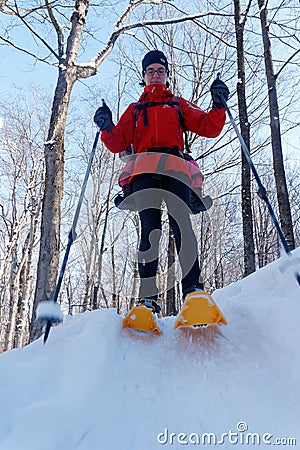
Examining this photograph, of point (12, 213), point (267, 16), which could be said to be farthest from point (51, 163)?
point (12, 213)

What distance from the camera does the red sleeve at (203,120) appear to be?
255 cm

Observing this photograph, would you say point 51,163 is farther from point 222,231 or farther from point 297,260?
point 222,231

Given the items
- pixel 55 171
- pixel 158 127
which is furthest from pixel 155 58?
pixel 55 171

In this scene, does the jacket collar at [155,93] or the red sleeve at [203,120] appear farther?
the jacket collar at [155,93]

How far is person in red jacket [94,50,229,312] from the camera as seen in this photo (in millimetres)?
2479

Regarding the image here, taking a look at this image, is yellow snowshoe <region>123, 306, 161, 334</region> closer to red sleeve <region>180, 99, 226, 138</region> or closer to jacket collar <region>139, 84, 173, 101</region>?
red sleeve <region>180, 99, 226, 138</region>

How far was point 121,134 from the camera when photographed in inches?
107

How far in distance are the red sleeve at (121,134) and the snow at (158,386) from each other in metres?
1.28

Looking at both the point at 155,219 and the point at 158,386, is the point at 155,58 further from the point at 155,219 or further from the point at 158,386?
the point at 158,386

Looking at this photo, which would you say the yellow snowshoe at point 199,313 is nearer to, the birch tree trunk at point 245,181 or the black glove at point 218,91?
the black glove at point 218,91
